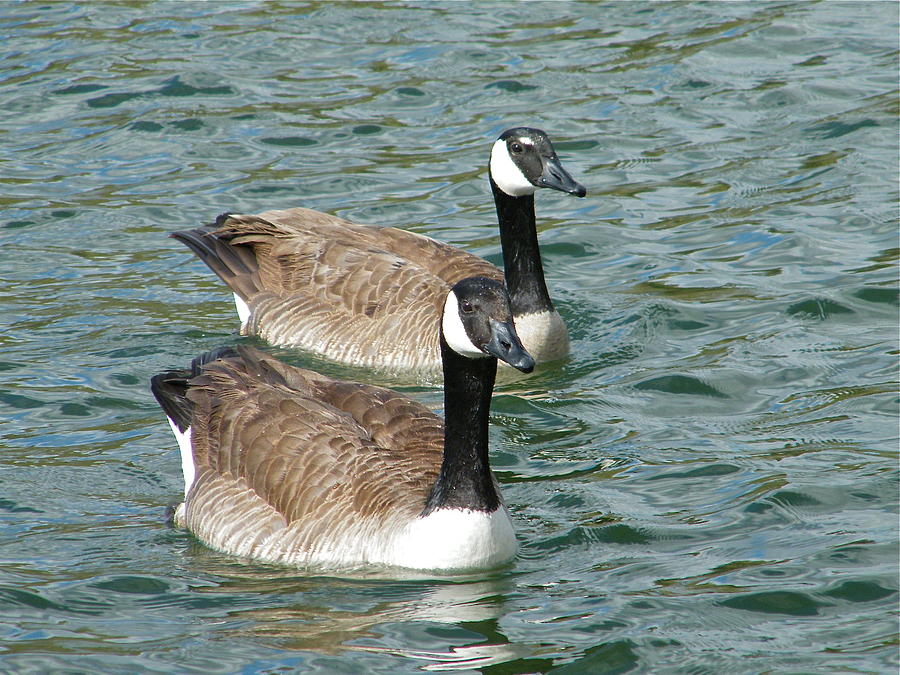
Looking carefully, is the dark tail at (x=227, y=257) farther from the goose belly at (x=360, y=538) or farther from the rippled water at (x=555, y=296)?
the goose belly at (x=360, y=538)

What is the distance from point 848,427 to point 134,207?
26.4ft

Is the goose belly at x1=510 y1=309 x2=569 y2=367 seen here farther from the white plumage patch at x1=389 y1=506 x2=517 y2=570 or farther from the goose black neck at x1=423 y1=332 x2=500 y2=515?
the white plumage patch at x1=389 y1=506 x2=517 y2=570

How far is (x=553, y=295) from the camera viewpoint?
42.4 feet

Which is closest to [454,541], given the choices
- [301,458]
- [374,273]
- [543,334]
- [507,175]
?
[301,458]

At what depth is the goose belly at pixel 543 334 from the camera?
1138 cm

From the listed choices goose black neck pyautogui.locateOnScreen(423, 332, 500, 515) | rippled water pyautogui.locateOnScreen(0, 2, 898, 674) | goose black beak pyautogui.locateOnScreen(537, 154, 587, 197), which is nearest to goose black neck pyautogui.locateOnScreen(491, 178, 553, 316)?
goose black beak pyautogui.locateOnScreen(537, 154, 587, 197)

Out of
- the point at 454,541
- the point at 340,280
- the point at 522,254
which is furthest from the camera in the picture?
the point at 340,280

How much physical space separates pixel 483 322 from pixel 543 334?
12.9 ft

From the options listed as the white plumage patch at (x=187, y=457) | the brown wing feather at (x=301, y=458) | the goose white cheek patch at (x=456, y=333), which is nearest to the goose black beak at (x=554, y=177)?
the brown wing feather at (x=301, y=458)

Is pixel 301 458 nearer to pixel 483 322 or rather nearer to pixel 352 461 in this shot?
pixel 352 461

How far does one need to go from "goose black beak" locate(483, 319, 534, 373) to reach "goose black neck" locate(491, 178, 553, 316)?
4079 millimetres

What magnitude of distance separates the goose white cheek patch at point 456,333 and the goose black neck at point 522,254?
3816 millimetres

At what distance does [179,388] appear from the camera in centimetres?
953

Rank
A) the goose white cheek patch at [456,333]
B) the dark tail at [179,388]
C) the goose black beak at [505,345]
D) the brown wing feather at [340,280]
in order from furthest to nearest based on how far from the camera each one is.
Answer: the brown wing feather at [340,280]
the dark tail at [179,388]
the goose white cheek patch at [456,333]
the goose black beak at [505,345]
